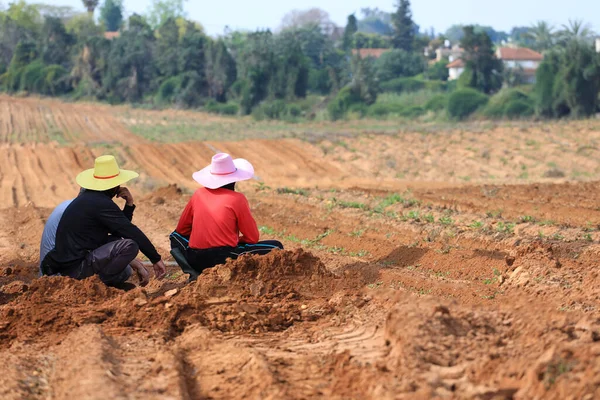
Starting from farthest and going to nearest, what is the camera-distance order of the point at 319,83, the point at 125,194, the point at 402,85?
the point at 402,85 → the point at 319,83 → the point at 125,194

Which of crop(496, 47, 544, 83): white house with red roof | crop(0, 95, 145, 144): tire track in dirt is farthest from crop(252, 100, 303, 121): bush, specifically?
crop(496, 47, 544, 83): white house with red roof

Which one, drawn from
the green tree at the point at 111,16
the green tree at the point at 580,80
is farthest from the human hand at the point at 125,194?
the green tree at the point at 111,16

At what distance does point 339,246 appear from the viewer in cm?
1145

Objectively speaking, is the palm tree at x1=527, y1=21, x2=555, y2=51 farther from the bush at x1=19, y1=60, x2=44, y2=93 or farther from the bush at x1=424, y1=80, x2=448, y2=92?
the bush at x1=19, y1=60, x2=44, y2=93

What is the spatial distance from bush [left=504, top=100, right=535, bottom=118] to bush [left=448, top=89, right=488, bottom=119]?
7.96ft

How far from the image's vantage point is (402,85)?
66625 mm

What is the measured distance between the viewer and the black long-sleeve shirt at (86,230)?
26.2 ft

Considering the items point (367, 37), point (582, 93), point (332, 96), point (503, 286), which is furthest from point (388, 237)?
point (367, 37)

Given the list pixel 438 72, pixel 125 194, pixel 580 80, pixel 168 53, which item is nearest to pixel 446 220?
pixel 125 194

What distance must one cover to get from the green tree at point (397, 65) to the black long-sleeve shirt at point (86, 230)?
64919 mm

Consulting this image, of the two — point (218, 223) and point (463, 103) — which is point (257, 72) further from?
point (218, 223)

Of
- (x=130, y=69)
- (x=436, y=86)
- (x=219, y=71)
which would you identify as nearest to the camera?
(x=219, y=71)

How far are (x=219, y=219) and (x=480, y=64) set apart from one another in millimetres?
49526

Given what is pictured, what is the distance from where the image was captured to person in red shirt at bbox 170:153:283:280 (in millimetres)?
8062
